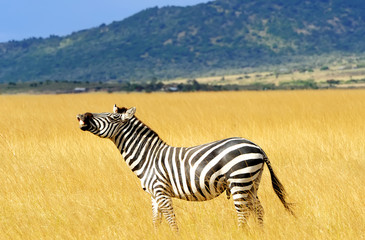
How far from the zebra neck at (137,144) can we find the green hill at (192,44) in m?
122

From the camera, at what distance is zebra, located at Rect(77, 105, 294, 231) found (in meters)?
5.07

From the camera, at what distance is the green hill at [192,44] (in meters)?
145

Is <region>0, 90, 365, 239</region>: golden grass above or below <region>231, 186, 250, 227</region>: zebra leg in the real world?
below

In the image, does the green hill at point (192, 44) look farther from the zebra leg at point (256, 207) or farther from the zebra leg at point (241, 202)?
the zebra leg at point (241, 202)

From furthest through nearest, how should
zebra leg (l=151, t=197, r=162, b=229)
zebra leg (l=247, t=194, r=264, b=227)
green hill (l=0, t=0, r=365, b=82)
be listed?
green hill (l=0, t=0, r=365, b=82)
zebra leg (l=151, t=197, r=162, b=229)
zebra leg (l=247, t=194, r=264, b=227)

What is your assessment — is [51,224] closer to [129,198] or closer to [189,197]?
[129,198]

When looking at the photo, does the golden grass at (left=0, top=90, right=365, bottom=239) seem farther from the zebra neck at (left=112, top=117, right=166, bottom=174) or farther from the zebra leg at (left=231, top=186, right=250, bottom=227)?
the zebra neck at (left=112, top=117, right=166, bottom=174)

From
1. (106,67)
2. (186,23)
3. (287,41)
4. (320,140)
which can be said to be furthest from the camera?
(186,23)

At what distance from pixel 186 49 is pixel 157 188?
157m

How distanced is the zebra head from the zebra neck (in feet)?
0.28

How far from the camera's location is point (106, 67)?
5856 inches

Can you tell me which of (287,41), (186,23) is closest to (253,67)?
(287,41)

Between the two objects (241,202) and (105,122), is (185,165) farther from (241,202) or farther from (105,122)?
(105,122)

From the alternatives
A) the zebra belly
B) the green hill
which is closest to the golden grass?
the zebra belly
